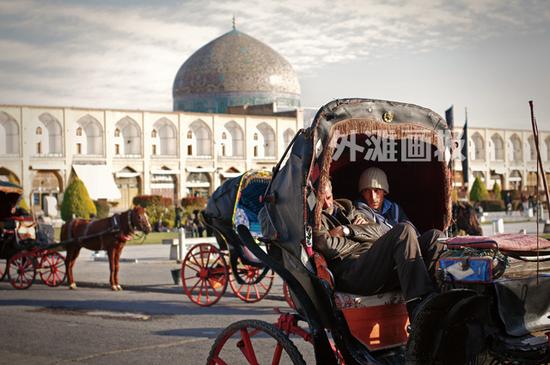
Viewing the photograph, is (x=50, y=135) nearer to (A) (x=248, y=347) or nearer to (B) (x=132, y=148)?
(B) (x=132, y=148)

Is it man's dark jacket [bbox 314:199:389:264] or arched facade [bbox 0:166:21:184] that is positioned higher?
arched facade [bbox 0:166:21:184]

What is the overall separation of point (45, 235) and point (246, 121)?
40.7 metres

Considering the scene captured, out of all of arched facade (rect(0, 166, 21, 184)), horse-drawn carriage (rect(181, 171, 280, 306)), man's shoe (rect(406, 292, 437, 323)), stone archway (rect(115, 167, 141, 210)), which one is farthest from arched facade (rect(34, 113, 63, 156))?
man's shoe (rect(406, 292, 437, 323))

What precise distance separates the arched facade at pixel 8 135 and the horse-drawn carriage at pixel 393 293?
135ft

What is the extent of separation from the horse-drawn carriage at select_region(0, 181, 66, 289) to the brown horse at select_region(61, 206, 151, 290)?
32 centimetres

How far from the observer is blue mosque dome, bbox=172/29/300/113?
5656 cm

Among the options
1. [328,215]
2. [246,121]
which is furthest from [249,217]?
[246,121]

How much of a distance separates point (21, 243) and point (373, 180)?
30.0 ft

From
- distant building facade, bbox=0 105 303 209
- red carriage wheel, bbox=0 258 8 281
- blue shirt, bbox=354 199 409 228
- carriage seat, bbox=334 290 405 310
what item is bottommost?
red carriage wheel, bbox=0 258 8 281

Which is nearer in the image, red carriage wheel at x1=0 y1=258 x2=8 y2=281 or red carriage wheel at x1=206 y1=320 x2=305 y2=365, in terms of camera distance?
red carriage wheel at x1=206 y1=320 x2=305 y2=365

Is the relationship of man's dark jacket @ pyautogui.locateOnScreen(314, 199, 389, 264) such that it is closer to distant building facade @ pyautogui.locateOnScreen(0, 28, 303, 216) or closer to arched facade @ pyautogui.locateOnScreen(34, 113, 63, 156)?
distant building facade @ pyautogui.locateOnScreen(0, 28, 303, 216)

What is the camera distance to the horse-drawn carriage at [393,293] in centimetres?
315

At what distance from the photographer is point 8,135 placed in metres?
43.6

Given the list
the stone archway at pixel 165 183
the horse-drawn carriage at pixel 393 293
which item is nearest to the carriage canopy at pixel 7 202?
the horse-drawn carriage at pixel 393 293
